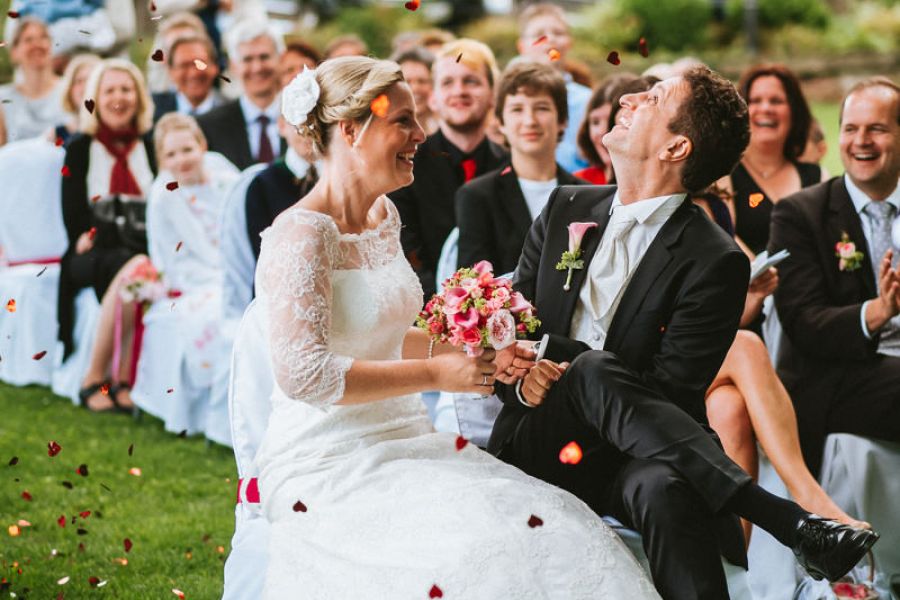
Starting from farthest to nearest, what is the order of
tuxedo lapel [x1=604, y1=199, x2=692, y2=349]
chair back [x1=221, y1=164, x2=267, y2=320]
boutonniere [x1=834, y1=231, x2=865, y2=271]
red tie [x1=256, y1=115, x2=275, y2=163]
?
red tie [x1=256, y1=115, x2=275, y2=163]
chair back [x1=221, y1=164, x2=267, y2=320]
boutonniere [x1=834, y1=231, x2=865, y2=271]
tuxedo lapel [x1=604, y1=199, x2=692, y2=349]

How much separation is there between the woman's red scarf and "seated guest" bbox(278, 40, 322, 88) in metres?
1.09

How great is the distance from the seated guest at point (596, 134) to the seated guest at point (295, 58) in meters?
2.75

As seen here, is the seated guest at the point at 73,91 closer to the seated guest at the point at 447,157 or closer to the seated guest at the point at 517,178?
the seated guest at the point at 447,157

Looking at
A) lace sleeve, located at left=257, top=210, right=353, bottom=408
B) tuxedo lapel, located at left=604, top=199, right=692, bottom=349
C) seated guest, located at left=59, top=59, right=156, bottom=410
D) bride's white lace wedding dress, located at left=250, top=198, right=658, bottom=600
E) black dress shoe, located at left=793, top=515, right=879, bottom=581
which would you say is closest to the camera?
bride's white lace wedding dress, located at left=250, top=198, right=658, bottom=600

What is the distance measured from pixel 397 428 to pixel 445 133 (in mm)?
2852

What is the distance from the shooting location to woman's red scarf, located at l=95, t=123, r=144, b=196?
25.0 ft

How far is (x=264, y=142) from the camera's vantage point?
25.5 ft

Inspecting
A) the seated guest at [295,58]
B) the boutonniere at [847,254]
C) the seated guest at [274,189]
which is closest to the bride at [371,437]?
the boutonniere at [847,254]

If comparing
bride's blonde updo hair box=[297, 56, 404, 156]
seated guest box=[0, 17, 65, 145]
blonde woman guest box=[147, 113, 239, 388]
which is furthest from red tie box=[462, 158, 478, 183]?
seated guest box=[0, 17, 65, 145]

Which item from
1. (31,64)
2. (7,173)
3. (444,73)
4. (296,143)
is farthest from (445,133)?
(31,64)

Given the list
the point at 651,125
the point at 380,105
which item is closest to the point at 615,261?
the point at 651,125

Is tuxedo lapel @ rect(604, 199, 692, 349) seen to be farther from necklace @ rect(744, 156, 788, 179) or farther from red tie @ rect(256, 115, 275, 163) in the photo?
red tie @ rect(256, 115, 275, 163)

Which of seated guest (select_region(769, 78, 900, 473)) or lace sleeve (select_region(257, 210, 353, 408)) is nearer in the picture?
lace sleeve (select_region(257, 210, 353, 408))

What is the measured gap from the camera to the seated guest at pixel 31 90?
9.07 metres
